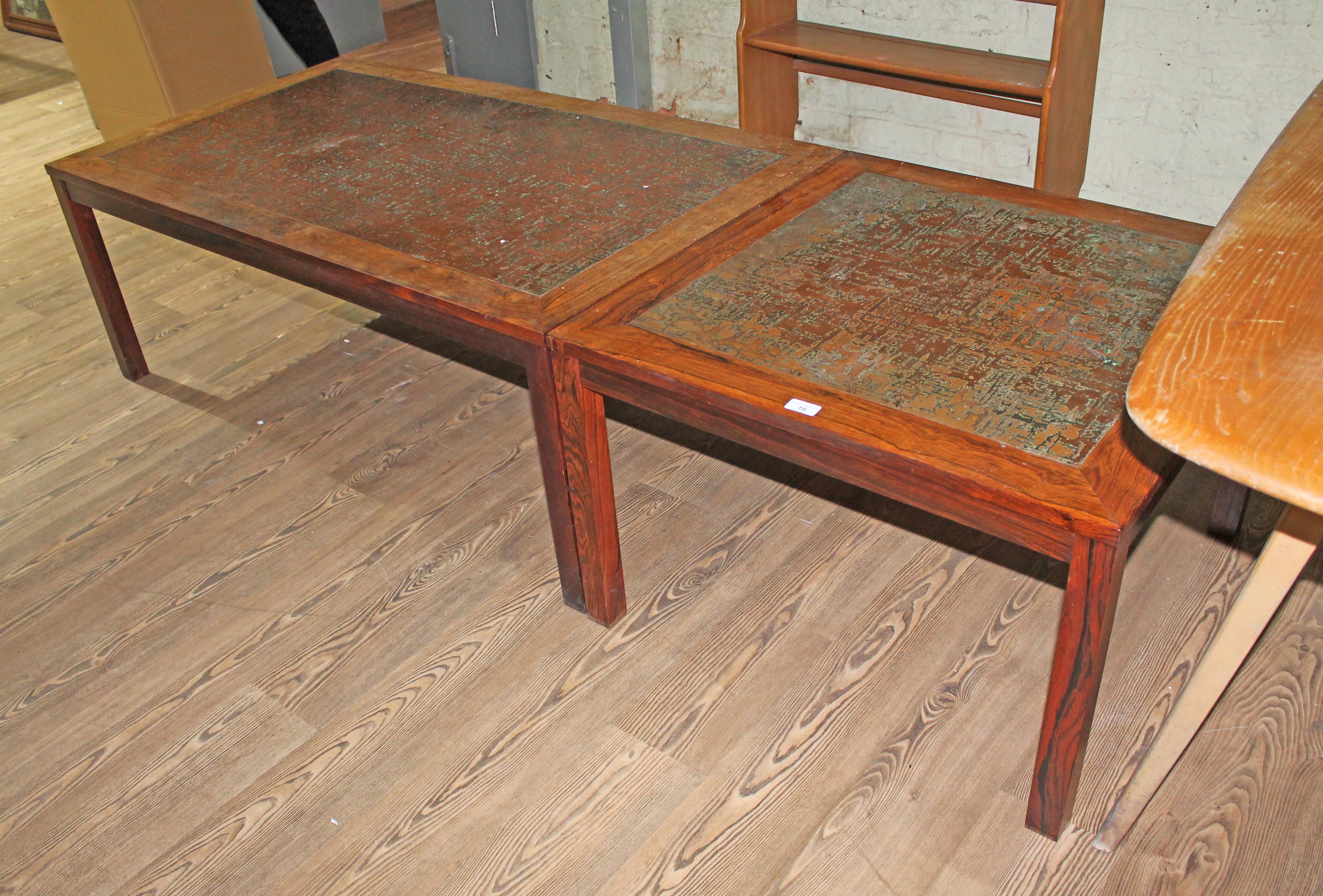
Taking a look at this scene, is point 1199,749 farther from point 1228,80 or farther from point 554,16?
point 554,16

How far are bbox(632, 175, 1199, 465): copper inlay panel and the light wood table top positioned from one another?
0.23 meters

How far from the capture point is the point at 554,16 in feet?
11.4

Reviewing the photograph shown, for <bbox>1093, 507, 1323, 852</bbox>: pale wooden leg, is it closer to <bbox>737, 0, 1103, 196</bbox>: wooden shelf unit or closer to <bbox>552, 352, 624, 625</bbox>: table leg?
<bbox>552, 352, 624, 625</bbox>: table leg

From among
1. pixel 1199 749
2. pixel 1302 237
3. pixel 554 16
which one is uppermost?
pixel 1302 237

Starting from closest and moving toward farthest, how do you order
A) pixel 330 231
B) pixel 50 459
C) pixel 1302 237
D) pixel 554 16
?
pixel 1302 237, pixel 330 231, pixel 50 459, pixel 554 16

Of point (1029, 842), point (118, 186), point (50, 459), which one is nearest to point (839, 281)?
point (1029, 842)

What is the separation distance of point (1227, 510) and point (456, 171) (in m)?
1.43

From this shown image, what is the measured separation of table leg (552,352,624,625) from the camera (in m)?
1.46

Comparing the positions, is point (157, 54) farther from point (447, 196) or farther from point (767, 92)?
point (447, 196)

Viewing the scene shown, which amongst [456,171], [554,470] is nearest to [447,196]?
[456,171]

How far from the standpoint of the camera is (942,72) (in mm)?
2441

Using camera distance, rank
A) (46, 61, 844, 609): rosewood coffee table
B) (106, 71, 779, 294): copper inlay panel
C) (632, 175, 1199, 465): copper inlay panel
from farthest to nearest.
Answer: (106, 71, 779, 294): copper inlay panel < (46, 61, 844, 609): rosewood coffee table < (632, 175, 1199, 465): copper inlay panel

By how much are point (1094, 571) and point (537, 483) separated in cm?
114

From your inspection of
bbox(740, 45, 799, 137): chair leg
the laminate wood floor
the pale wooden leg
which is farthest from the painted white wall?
the pale wooden leg
